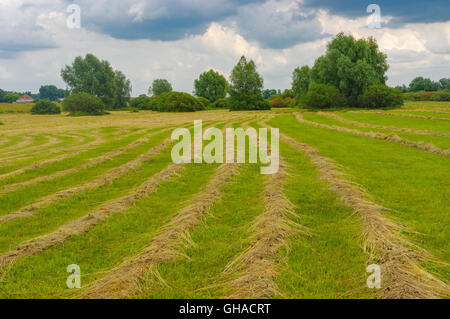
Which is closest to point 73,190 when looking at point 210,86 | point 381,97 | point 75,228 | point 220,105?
point 75,228

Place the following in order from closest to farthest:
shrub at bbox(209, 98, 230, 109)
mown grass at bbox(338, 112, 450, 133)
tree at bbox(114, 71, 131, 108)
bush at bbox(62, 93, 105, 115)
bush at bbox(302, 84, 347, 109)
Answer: mown grass at bbox(338, 112, 450, 133), bush at bbox(302, 84, 347, 109), bush at bbox(62, 93, 105, 115), shrub at bbox(209, 98, 230, 109), tree at bbox(114, 71, 131, 108)

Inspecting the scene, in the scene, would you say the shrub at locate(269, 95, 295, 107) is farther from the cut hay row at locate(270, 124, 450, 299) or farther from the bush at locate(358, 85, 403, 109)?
the cut hay row at locate(270, 124, 450, 299)

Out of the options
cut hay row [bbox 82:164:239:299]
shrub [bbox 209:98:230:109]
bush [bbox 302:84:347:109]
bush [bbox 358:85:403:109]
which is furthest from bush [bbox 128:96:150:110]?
cut hay row [bbox 82:164:239:299]

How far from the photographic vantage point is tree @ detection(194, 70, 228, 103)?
13700cm

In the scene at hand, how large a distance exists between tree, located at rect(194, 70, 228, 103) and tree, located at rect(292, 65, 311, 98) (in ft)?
106

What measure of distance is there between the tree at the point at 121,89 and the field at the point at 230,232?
10862cm

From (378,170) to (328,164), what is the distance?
6.65ft

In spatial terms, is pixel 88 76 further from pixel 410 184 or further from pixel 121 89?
pixel 410 184

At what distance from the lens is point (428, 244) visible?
654cm

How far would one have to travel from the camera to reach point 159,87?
141 metres

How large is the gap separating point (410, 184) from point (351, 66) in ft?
245

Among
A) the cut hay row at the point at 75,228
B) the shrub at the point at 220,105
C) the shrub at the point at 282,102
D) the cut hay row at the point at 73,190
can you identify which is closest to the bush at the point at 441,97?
the shrub at the point at 282,102

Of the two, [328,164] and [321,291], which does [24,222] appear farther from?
[328,164]
